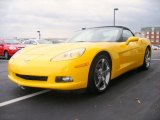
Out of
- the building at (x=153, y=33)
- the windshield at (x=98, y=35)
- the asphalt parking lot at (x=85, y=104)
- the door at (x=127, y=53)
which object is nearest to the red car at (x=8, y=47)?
the windshield at (x=98, y=35)

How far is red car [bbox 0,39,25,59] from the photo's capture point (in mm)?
15394

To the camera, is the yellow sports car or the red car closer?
the yellow sports car

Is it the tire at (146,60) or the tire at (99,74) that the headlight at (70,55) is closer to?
the tire at (99,74)

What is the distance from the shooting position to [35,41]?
1831cm

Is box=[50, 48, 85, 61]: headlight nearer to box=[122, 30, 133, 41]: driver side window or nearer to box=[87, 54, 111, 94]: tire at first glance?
box=[87, 54, 111, 94]: tire

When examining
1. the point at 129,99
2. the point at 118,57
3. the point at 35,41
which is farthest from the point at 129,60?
the point at 35,41

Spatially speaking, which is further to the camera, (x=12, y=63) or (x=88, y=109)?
(x=12, y=63)

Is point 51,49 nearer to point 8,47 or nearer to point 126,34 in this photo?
point 126,34

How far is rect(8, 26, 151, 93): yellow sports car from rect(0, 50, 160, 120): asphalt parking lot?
26 centimetres

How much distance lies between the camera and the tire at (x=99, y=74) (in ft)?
15.2

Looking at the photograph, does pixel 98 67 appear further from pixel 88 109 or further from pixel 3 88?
pixel 3 88

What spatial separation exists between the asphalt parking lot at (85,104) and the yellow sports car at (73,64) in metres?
0.26

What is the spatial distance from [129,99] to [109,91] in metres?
0.64

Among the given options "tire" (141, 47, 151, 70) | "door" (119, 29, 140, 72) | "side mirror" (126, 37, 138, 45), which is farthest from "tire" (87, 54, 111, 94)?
"tire" (141, 47, 151, 70)
